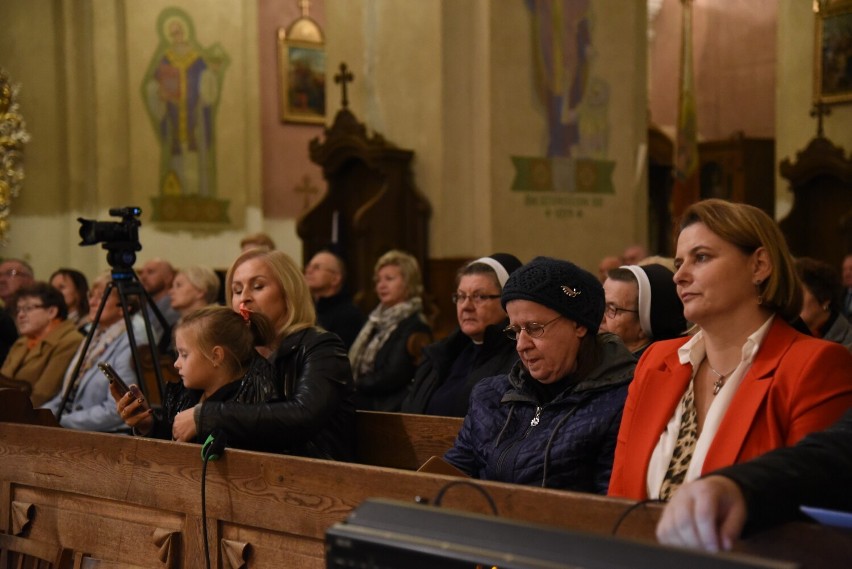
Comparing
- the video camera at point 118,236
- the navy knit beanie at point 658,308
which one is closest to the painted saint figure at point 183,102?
the video camera at point 118,236

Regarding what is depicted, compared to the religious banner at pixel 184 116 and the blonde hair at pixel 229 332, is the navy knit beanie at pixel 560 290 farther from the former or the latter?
the religious banner at pixel 184 116

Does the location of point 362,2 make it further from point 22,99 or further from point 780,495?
point 780,495

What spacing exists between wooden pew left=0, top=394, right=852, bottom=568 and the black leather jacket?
0.21 meters

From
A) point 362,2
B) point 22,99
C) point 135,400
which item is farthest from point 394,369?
point 22,99

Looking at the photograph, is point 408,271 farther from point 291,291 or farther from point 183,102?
point 183,102

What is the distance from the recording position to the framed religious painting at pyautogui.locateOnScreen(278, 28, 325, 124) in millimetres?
14914

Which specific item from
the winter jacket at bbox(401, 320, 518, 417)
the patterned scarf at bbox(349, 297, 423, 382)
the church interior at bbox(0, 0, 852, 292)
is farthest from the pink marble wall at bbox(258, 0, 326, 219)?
the winter jacket at bbox(401, 320, 518, 417)

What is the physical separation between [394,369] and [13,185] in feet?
27.1

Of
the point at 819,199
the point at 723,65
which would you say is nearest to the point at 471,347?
the point at 819,199

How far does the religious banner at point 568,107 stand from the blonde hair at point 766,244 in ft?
22.2

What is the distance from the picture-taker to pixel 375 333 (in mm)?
6273

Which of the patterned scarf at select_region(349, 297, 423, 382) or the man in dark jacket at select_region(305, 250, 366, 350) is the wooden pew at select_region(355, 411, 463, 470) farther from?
the man in dark jacket at select_region(305, 250, 366, 350)

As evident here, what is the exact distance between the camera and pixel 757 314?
101 inches

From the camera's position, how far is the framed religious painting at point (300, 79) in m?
14.9
